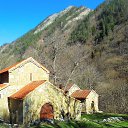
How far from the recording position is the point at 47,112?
35.9m

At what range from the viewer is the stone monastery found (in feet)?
112

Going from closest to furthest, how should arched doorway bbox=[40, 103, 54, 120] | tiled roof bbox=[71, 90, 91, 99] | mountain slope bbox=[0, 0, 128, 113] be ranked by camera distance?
1. arched doorway bbox=[40, 103, 54, 120]
2. tiled roof bbox=[71, 90, 91, 99]
3. mountain slope bbox=[0, 0, 128, 113]

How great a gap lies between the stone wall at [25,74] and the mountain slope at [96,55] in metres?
2.31

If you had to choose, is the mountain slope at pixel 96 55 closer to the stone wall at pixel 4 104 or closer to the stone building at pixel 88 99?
the stone building at pixel 88 99

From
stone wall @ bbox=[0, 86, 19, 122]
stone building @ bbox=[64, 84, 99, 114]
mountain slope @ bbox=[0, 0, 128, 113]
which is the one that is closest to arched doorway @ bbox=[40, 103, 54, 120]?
stone wall @ bbox=[0, 86, 19, 122]

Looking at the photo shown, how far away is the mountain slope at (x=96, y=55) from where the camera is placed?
61.4 meters

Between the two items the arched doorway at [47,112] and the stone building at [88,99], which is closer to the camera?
the arched doorway at [47,112]

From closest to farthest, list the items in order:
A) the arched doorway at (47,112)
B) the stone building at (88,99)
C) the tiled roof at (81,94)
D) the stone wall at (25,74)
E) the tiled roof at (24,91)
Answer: the tiled roof at (24,91), the arched doorway at (47,112), the stone wall at (25,74), the stone building at (88,99), the tiled roof at (81,94)

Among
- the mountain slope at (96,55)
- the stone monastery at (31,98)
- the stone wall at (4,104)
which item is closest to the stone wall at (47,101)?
the stone monastery at (31,98)

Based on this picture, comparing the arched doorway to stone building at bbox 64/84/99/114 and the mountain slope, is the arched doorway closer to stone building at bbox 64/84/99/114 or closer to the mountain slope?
the mountain slope

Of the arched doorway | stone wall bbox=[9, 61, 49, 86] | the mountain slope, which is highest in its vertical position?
the mountain slope

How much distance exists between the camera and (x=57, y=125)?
97.5 feet

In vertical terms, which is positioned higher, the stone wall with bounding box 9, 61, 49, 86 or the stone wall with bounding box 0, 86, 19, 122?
the stone wall with bounding box 9, 61, 49, 86

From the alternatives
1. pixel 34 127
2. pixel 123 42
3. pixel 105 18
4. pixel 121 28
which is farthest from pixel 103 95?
pixel 105 18
